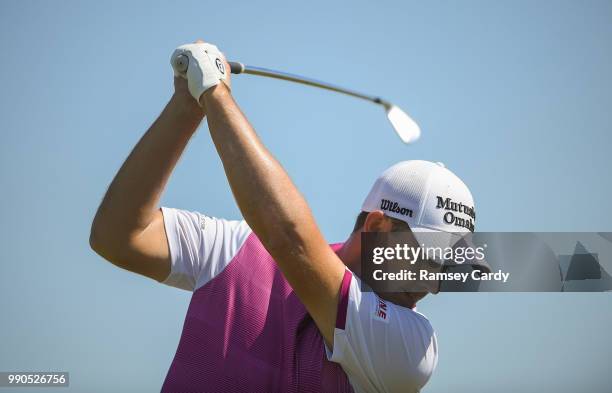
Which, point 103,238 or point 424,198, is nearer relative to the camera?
point 103,238

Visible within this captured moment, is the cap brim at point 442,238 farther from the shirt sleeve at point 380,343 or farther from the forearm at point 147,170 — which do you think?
the forearm at point 147,170

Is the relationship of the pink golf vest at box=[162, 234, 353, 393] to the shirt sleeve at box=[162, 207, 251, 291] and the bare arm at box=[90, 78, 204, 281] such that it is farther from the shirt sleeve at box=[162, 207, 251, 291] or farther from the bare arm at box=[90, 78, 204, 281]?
the bare arm at box=[90, 78, 204, 281]

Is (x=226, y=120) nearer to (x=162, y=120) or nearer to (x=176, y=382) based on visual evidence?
(x=162, y=120)

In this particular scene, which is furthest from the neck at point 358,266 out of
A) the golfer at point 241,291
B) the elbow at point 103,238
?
the elbow at point 103,238

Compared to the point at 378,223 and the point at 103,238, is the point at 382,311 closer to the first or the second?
the point at 378,223

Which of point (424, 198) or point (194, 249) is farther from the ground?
point (424, 198)

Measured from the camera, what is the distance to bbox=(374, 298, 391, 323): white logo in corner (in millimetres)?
3712

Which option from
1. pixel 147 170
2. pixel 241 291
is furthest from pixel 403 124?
pixel 147 170

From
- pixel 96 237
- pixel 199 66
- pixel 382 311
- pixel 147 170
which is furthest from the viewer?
pixel 382 311

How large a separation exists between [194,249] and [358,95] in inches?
54.1

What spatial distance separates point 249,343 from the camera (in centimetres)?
366

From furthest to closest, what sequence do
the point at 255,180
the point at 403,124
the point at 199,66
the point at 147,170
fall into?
1. the point at 403,124
2. the point at 147,170
3. the point at 199,66
4. the point at 255,180

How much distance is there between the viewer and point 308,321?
376 centimetres

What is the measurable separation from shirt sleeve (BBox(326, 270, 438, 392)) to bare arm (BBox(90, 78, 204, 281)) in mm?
912
